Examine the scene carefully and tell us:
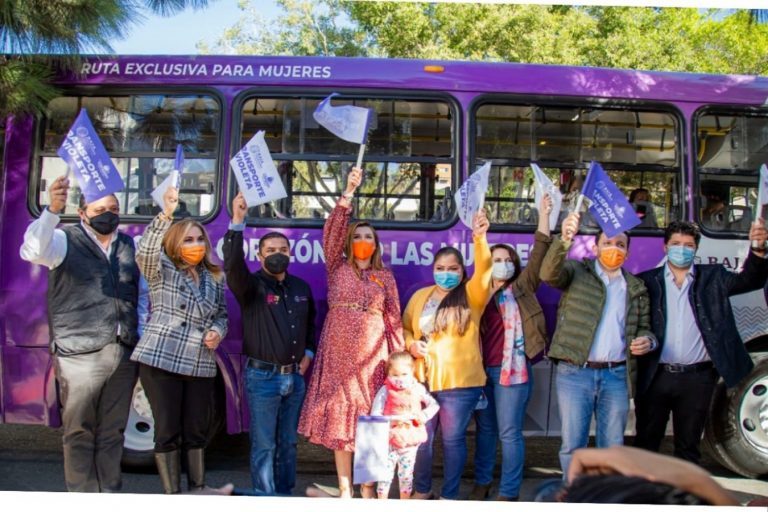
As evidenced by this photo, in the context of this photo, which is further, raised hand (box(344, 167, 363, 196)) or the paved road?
the paved road

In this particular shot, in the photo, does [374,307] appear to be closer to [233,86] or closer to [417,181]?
[417,181]

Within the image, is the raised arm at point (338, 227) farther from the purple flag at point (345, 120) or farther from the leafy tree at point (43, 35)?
the leafy tree at point (43, 35)

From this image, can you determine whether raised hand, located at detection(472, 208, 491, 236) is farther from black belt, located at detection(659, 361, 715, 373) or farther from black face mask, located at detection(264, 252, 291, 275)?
black belt, located at detection(659, 361, 715, 373)

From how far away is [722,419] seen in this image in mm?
6316

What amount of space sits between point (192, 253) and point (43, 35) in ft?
5.86

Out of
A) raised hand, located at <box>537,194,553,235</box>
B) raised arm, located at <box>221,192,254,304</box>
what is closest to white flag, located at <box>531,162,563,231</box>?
raised hand, located at <box>537,194,553,235</box>

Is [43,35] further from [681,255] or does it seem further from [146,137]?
[681,255]

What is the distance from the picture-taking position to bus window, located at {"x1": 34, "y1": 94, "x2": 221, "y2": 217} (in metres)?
6.02

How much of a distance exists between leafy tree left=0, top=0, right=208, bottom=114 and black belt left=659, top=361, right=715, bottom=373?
3.95 metres

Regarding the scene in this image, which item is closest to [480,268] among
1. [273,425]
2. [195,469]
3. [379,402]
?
[379,402]

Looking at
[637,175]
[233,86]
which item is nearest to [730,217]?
[637,175]

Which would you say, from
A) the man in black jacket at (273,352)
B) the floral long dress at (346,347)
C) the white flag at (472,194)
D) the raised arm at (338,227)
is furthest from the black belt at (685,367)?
the man in black jacket at (273,352)

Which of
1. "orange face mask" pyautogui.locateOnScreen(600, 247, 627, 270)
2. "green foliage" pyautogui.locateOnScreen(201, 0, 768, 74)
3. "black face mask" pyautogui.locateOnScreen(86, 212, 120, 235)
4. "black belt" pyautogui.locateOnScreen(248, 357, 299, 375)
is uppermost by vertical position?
"green foliage" pyautogui.locateOnScreen(201, 0, 768, 74)

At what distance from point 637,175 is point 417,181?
164 centimetres
